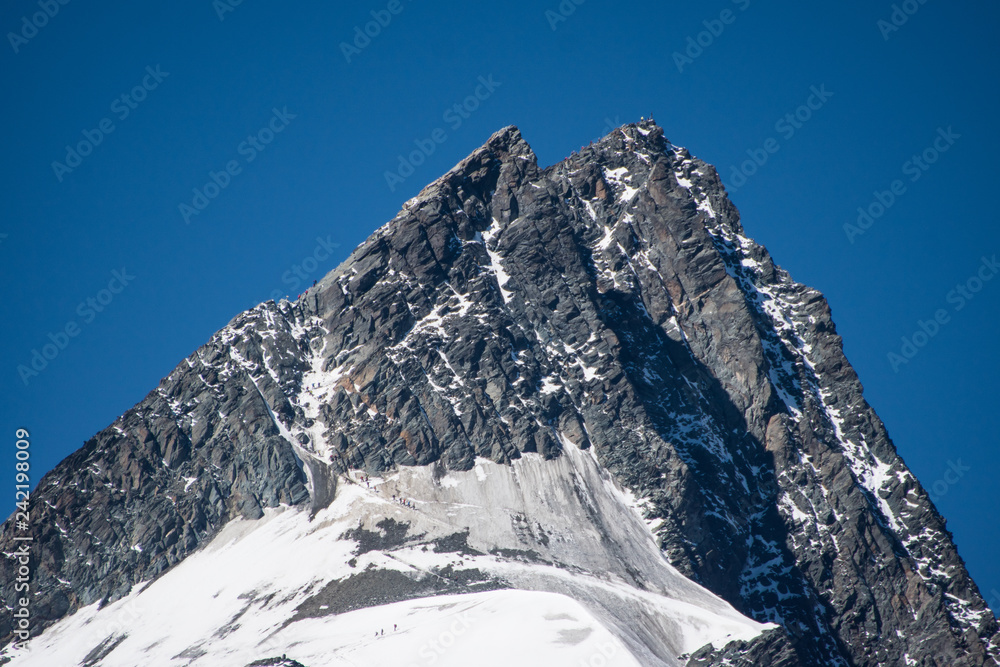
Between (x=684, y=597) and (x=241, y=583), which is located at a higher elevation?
(x=241, y=583)

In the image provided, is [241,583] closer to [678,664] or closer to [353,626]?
[353,626]

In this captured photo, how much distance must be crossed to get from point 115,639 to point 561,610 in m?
76.0

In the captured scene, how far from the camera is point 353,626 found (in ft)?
577

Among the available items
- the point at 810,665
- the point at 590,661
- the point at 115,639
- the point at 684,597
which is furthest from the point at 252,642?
the point at 810,665

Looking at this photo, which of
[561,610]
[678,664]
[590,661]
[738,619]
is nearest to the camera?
[590,661]

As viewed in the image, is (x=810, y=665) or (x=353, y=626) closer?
(x=353, y=626)

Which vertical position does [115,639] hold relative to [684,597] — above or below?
above

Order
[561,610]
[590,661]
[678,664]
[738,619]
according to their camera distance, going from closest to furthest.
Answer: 1. [590,661]
2. [561,610]
3. [678,664]
4. [738,619]

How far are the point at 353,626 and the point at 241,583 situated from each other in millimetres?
31000

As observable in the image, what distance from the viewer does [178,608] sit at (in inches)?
7810

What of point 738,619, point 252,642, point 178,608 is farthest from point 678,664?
point 178,608

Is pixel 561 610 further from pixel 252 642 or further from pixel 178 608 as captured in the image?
pixel 178 608

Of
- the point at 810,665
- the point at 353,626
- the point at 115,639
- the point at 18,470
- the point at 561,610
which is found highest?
the point at 18,470

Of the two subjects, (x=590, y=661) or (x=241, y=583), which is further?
(x=241, y=583)
